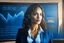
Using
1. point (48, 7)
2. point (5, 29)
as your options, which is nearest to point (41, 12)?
point (48, 7)

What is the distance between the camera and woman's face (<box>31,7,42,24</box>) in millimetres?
1247

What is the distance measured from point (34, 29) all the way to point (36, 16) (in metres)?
0.11

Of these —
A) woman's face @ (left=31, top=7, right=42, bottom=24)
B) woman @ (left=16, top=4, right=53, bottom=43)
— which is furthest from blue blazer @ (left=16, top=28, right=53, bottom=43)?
woman's face @ (left=31, top=7, right=42, bottom=24)

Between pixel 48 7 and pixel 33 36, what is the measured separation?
0.27m

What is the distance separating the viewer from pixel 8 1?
125 cm

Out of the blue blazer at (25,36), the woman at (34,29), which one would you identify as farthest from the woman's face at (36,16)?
the blue blazer at (25,36)

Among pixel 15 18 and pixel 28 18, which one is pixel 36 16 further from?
pixel 15 18

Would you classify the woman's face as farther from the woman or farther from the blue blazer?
the blue blazer

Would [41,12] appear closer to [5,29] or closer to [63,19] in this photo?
[63,19]

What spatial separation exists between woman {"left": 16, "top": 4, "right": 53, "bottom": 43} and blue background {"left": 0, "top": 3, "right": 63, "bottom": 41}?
0.03 meters

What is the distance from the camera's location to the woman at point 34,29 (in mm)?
1246

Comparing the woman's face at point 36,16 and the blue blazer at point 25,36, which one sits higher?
the woman's face at point 36,16

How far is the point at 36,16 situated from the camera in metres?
1.25

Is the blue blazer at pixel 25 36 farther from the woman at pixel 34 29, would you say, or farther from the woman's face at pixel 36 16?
the woman's face at pixel 36 16
